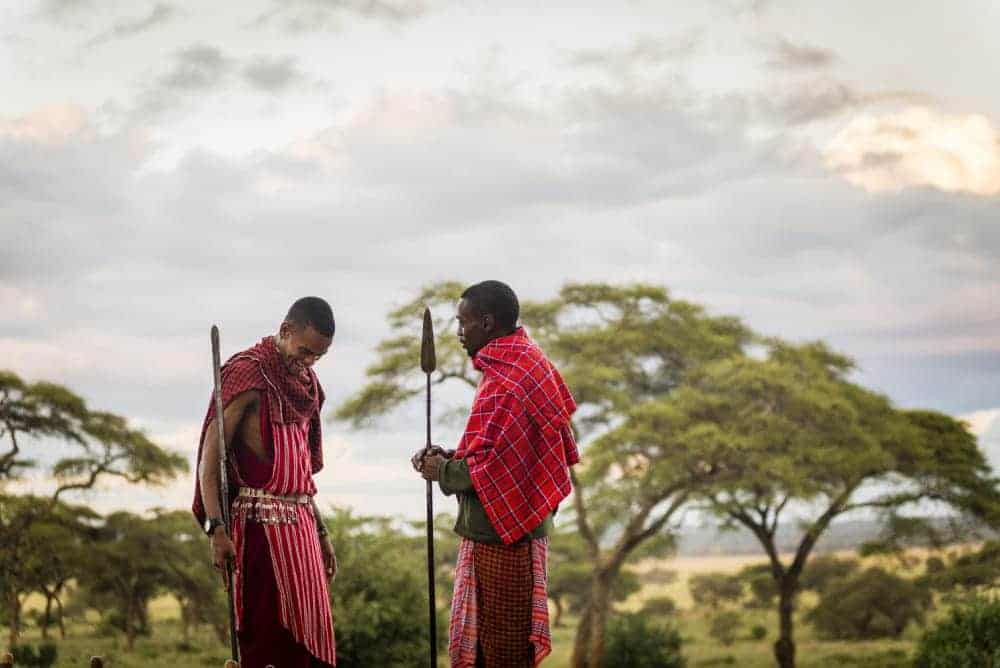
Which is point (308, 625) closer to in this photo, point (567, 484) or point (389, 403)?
point (567, 484)

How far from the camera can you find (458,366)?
61.5 feet

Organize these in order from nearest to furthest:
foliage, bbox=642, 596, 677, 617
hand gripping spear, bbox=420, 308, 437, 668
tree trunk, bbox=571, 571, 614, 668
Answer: hand gripping spear, bbox=420, 308, 437, 668, tree trunk, bbox=571, 571, 614, 668, foliage, bbox=642, 596, 677, 617

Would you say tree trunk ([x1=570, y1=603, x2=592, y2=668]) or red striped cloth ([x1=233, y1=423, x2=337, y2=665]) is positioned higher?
red striped cloth ([x1=233, y1=423, x2=337, y2=665])

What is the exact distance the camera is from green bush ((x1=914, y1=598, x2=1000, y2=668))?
40.3ft

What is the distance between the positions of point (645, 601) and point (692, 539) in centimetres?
567

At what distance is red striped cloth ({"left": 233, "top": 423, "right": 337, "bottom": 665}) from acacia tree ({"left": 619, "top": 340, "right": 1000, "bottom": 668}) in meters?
13.5

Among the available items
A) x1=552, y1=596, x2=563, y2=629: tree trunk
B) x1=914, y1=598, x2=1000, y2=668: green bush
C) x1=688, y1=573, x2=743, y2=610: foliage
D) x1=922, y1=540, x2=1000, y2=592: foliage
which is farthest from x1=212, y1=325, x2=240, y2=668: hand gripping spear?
x1=688, y1=573, x2=743, y2=610: foliage

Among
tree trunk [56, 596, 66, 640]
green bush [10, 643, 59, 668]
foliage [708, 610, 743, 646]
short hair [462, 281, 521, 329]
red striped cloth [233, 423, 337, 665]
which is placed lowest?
foliage [708, 610, 743, 646]

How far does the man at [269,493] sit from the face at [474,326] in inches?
21.4

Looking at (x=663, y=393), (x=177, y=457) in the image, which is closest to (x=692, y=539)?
(x=663, y=393)

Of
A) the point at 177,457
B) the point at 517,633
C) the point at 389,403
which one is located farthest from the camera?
the point at 389,403

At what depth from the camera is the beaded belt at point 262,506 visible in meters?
4.57

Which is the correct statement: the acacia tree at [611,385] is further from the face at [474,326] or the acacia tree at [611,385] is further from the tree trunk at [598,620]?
the face at [474,326]

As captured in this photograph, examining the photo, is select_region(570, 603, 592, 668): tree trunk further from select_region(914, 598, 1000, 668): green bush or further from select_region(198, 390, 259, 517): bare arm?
select_region(198, 390, 259, 517): bare arm
